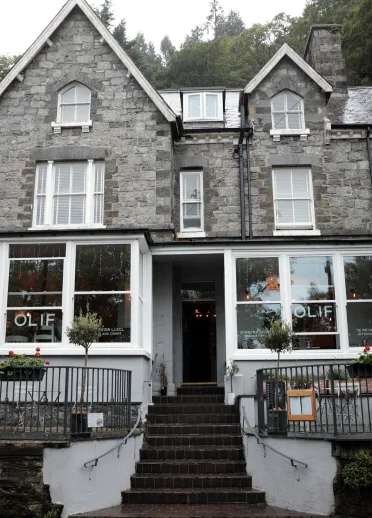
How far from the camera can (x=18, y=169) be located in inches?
663

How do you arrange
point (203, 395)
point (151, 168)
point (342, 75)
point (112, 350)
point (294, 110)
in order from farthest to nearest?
point (342, 75), point (294, 110), point (151, 168), point (203, 395), point (112, 350)

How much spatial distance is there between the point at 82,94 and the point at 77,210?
371 cm

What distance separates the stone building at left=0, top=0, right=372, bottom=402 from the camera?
14.4m

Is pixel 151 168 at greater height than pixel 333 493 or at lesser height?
greater

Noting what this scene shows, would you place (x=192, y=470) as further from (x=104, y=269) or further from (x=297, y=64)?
(x=297, y=64)

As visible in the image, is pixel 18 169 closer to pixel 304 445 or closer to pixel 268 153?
pixel 268 153

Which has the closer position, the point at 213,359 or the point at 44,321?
the point at 44,321

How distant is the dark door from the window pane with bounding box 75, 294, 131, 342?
3994mm

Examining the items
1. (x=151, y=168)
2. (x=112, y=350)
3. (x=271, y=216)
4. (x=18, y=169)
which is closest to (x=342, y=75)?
(x=271, y=216)

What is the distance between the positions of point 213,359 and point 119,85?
28.5ft

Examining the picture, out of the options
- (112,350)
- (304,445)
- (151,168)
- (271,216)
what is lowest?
(304,445)

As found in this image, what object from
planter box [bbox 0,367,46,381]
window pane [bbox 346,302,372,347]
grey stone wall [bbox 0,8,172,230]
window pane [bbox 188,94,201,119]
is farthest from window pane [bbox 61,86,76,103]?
window pane [bbox 346,302,372,347]

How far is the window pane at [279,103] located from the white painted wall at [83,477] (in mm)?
11728

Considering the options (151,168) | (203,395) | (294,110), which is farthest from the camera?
(294,110)
